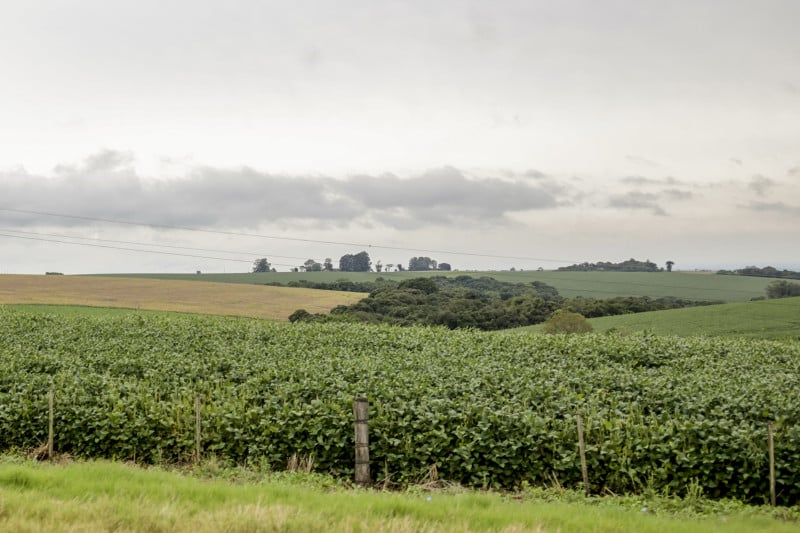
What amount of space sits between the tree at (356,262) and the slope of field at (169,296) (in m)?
51.4

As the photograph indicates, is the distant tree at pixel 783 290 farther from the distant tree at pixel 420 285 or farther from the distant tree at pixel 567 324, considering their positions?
the distant tree at pixel 567 324

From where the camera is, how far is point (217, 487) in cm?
980

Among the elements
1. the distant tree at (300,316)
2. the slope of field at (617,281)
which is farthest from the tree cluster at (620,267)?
the distant tree at (300,316)

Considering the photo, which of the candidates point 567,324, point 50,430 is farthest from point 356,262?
point 50,430

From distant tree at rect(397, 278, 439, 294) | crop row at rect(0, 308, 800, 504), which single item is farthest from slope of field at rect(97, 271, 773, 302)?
crop row at rect(0, 308, 800, 504)

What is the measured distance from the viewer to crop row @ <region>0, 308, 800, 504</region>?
1388 centimetres

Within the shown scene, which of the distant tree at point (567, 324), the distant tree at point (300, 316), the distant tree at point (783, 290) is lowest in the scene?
the distant tree at point (300, 316)

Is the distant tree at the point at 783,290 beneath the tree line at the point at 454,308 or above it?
above

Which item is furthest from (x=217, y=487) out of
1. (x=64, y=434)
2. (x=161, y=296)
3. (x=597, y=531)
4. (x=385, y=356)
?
(x=161, y=296)

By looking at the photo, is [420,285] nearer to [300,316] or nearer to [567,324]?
[300,316]

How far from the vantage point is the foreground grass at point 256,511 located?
7.58 m

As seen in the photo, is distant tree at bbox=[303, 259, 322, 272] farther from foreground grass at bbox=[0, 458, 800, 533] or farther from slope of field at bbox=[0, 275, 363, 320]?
foreground grass at bbox=[0, 458, 800, 533]

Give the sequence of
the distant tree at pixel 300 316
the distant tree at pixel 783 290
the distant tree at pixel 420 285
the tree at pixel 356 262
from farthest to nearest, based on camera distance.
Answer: the tree at pixel 356 262
the distant tree at pixel 783 290
the distant tree at pixel 420 285
the distant tree at pixel 300 316

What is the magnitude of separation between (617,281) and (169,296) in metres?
86.7
